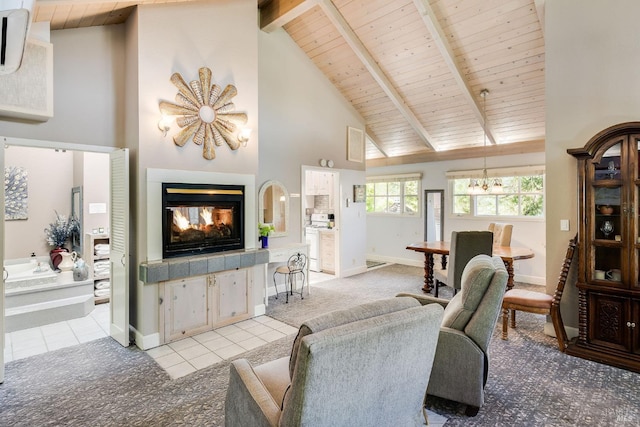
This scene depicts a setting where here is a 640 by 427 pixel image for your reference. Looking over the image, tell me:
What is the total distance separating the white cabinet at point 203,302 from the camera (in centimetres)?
353

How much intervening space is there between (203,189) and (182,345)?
5.45ft

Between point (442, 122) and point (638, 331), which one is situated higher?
point (442, 122)

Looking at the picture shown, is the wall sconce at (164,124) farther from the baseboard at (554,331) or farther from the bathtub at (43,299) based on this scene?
the baseboard at (554,331)

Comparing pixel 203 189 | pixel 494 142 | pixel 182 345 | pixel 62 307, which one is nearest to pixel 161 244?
pixel 203 189

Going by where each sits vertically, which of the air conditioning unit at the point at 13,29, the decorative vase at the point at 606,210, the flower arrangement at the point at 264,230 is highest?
the air conditioning unit at the point at 13,29

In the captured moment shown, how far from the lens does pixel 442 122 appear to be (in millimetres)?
6293

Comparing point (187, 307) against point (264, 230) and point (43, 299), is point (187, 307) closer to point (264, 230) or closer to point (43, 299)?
point (264, 230)

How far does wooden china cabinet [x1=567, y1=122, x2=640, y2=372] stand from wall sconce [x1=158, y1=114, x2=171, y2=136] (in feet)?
13.1

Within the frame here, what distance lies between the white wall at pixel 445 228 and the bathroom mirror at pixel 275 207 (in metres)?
3.45

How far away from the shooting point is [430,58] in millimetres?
→ 5039

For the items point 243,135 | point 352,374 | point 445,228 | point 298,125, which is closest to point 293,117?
point 298,125

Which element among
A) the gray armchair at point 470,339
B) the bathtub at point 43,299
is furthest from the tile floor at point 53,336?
the gray armchair at point 470,339

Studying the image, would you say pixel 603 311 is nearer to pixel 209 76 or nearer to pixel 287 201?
pixel 287 201

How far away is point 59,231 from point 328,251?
458 centimetres
